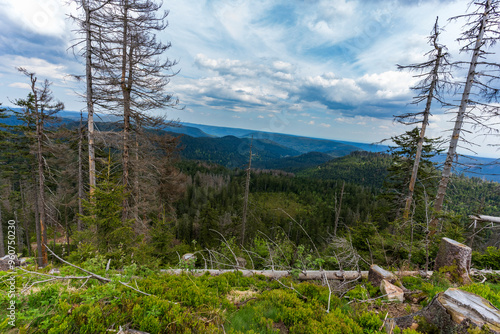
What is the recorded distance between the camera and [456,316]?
9.04 feet

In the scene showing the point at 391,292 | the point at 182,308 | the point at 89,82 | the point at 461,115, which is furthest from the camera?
the point at 461,115

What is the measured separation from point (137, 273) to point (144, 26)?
403 inches

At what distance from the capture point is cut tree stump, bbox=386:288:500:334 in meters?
2.63

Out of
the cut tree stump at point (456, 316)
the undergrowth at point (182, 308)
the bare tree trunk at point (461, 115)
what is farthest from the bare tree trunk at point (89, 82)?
the bare tree trunk at point (461, 115)

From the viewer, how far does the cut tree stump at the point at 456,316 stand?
263 cm

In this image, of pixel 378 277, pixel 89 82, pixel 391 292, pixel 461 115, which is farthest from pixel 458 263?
pixel 89 82

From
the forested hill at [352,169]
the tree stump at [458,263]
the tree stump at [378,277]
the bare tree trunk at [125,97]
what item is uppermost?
Result: the bare tree trunk at [125,97]

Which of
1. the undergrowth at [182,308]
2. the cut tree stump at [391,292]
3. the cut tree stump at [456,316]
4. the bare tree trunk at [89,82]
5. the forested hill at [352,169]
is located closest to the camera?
the cut tree stump at [456,316]

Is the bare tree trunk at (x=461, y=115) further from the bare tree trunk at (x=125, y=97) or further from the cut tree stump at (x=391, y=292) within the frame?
the bare tree trunk at (x=125, y=97)

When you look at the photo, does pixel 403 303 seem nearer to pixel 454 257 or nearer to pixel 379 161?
pixel 454 257

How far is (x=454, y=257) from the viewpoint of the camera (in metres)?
4.95

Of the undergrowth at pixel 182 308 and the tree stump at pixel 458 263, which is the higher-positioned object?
the tree stump at pixel 458 263

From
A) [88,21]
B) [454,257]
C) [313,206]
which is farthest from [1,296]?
[313,206]

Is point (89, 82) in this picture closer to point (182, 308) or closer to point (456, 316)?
point (182, 308)
